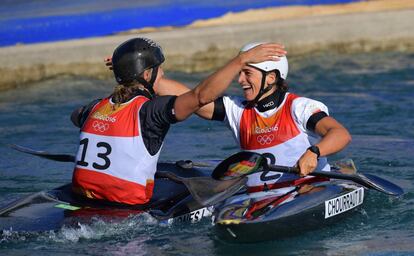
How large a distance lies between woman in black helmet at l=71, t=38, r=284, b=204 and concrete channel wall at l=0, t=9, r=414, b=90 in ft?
21.8

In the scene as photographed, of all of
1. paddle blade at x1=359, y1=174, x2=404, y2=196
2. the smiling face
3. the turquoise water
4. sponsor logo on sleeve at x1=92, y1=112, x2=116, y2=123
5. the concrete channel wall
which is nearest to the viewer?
the turquoise water

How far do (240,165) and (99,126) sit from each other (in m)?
1.00

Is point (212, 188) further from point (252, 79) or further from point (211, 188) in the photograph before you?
point (252, 79)

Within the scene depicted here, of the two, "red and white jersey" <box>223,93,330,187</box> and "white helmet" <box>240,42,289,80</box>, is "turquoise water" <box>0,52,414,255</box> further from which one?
"white helmet" <box>240,42,289,80</box>

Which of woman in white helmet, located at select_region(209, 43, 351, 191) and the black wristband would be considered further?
woman in white helmet, located at select_region(209, 43, 351, 191)

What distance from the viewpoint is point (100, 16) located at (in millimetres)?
15391

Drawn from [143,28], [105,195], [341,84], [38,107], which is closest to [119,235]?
[105,195]

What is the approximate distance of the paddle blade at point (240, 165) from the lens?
6352 millimetres

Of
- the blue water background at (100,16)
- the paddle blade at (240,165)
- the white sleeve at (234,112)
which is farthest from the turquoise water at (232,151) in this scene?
the blue water background at (100,16)

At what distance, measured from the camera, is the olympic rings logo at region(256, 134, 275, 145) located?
6.85 m

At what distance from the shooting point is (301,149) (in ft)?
22.5

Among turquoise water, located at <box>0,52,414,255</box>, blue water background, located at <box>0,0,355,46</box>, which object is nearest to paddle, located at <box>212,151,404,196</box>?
turquoise water, located at <box>0,52,414,255</box>

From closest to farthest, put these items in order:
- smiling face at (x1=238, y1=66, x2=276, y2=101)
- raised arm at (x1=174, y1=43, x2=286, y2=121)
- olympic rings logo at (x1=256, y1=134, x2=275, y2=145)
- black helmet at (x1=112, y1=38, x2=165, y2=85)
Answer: raised arm at (x1=174, y1=43, x2=286, y2=121) → black helmet at (x1=112, y1=38, x2=165, y2=85) → smiling face at (x1=238, y1=66, x2=276, y2=101) → olympic rings logo at (x1=256, y1=134, x2=275, y2=145)

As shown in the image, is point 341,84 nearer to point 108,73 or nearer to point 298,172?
point 108,73
